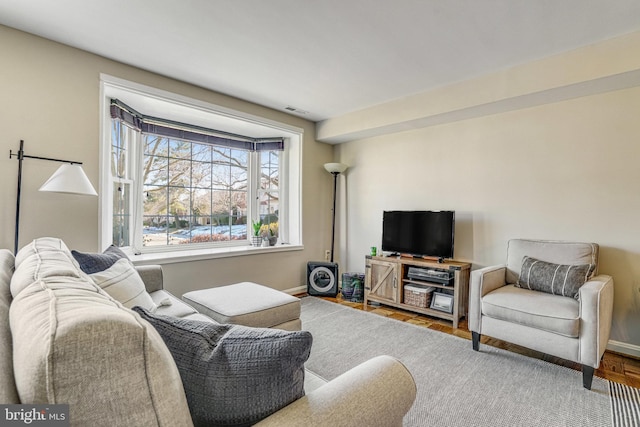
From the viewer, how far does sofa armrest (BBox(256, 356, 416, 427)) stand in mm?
765

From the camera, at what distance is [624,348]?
2.60m

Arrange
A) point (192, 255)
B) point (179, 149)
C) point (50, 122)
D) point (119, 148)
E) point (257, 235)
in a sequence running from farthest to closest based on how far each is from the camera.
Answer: point (257, 235) < point (179, 149) < point (192, 255) < point (119, 148) < point (50, 122)

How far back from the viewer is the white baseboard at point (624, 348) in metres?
2.55

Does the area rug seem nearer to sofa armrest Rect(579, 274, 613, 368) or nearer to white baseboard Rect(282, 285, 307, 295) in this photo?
sofa armrest Rect(579, 274, 613, 368)

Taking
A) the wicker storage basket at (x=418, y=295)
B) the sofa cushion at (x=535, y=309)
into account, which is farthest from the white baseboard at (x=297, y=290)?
the sofa cushion at (x=535, y=309)

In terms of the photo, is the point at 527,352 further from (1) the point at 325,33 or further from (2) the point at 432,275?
(1) the point at 325,33

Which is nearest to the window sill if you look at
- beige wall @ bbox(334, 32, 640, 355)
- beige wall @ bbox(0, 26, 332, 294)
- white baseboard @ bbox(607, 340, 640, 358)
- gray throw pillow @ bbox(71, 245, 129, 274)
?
beige wall @ bbox(0, 26, 332, 294)

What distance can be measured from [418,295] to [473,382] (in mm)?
1353

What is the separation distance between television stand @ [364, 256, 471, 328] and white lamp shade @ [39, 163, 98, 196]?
292 cm

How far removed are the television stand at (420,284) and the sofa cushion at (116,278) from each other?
8.50 ft

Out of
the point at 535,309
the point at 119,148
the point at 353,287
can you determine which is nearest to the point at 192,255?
the point at 119,148

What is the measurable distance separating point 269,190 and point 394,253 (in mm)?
1967

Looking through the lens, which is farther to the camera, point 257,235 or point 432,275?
point 257,235

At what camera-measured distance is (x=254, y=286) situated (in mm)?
2699
